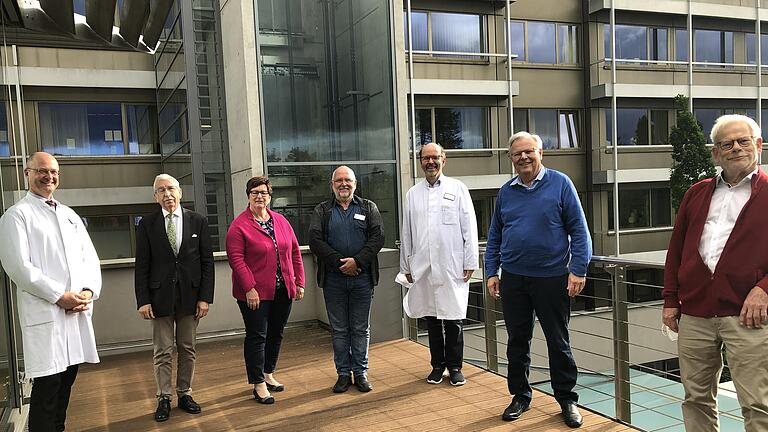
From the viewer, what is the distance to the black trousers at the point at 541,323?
3455 millimetres

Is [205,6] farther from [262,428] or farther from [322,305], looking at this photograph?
[262,428]

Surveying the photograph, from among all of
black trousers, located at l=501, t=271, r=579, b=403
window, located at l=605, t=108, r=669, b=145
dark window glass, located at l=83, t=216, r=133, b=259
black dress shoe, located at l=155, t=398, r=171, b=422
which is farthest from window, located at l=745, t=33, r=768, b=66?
black dress shoe, located at l=155, t=398, r=171, b=422

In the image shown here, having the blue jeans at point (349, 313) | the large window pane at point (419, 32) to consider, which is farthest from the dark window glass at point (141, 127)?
the blue jeans at point (349, 313)

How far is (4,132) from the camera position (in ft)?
13.8

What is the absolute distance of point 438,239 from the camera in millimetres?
4340

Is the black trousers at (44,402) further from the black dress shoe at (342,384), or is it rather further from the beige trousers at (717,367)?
the beige trousers at (717,367)

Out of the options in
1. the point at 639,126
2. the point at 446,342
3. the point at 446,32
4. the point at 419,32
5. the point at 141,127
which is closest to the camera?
the point at 446,342

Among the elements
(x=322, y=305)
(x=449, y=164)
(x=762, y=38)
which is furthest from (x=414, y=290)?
(x=762, y=38)

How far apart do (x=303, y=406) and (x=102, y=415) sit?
4.76 ft

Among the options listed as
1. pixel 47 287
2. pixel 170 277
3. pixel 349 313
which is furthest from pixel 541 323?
pixel 47 287

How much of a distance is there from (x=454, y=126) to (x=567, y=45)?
15.2 ft

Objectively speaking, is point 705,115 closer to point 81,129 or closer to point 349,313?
point 349,313

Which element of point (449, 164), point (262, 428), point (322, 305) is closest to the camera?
point (262, 428)

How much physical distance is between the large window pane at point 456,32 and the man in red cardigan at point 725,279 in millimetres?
14319
